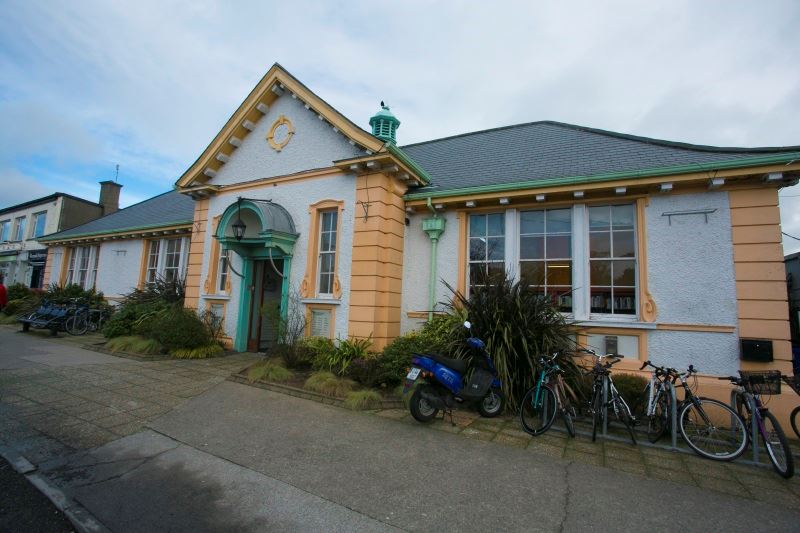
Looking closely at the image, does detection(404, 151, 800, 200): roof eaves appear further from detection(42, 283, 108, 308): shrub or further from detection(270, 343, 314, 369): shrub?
Answer: detection(42, 283, 108, 308): shrub

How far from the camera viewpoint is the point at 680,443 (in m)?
4.66

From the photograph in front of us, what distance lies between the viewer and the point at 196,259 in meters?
10.3

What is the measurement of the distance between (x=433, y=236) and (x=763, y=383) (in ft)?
17.8

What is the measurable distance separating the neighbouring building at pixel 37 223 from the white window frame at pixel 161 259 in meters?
11.7

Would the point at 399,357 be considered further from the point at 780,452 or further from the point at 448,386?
the point at 780,452

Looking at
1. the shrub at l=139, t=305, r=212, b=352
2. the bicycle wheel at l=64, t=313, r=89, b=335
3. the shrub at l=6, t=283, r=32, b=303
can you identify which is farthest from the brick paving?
the shrub at l=6, t=283, r=32, b=303

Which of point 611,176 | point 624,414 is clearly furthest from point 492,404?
point 611,176

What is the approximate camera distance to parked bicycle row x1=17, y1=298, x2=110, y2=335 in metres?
11.4

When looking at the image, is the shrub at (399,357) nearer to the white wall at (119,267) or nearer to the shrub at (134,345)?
the shrub at (134,345)

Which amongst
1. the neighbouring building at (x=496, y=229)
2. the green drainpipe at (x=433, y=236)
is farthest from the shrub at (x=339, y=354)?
the green drainpipe at (x=433, y=236)

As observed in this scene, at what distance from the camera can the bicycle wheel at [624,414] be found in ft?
15.0


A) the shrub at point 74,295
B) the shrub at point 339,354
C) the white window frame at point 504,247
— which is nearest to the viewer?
the shrub at point 339,354

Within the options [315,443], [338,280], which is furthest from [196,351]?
[315,443]

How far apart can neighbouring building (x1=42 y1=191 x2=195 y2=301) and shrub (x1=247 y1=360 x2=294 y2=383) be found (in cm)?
709
